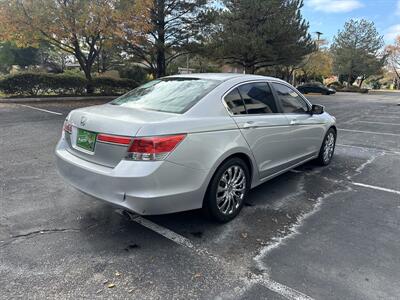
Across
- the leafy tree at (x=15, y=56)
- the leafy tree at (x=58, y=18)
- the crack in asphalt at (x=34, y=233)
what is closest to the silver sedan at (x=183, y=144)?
the crack in asphalt at (x=34, y=233)

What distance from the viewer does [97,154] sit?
3035 millimetres

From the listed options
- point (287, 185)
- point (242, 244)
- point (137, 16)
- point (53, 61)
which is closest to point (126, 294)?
point (242, 244)

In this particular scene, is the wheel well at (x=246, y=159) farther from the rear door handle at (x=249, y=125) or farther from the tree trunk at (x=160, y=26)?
the tree trunk at (x=160, y=26)

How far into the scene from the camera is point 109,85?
58.3ft

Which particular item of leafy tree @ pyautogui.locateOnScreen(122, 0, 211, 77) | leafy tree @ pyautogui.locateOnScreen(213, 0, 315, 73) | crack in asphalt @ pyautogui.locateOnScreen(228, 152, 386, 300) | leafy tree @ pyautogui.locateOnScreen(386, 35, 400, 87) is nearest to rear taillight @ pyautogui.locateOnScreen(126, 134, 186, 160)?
crack in asphalt @ pyautogui.locateOnScreen(228, 152, 386, 300)

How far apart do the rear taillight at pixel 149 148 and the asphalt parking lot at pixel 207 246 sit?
2.92ft

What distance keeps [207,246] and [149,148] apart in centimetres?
110

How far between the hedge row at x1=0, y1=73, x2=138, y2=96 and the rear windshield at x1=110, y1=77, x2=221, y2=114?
494 inches

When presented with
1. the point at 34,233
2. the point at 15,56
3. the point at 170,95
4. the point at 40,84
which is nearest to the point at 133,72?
the point at 40,84

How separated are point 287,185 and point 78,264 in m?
3.11

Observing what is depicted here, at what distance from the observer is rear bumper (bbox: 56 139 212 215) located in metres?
2.77

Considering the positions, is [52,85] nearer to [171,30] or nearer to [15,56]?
[171,30]

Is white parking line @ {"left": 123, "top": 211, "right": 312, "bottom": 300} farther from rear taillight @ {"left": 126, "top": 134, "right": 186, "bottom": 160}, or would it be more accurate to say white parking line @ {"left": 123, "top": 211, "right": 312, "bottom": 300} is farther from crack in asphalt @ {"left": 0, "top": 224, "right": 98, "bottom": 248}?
rear taillight @ {"left": 126, "top": 134, "right": 186, "bottom": 160}

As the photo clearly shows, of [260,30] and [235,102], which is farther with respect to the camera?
[260,30]
